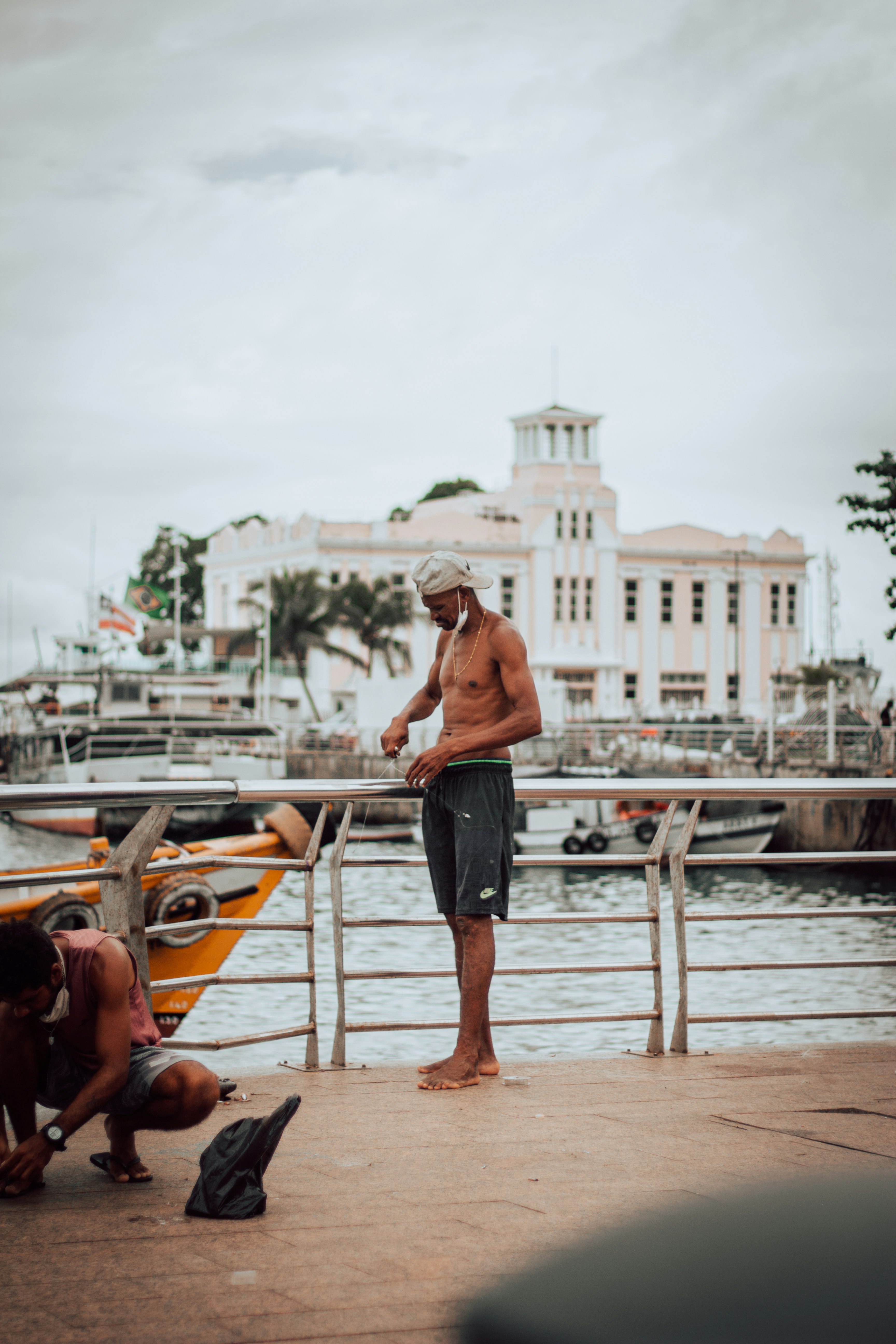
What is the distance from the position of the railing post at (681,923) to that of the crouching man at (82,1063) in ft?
7.27

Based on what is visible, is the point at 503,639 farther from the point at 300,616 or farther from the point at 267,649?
the point at 300,616

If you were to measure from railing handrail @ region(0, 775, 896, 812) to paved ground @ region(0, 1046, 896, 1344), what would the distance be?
3.14 feet

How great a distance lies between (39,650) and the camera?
59281 mm

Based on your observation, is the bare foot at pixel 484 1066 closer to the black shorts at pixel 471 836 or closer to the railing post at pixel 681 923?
the black shorts at pixel 471 836

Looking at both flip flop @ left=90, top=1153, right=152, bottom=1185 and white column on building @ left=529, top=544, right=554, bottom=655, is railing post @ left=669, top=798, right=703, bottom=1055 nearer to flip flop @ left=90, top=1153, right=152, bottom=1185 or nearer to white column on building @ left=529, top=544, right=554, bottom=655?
flip flop @ left=90, top=1153, right=152, bottom=1185

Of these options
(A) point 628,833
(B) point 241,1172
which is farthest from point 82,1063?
(A) point 628,833

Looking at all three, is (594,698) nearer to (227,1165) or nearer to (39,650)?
(39,650)

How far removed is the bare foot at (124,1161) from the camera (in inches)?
124

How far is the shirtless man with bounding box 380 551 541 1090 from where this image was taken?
420 centimetres

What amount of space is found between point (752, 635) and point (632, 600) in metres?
7.55

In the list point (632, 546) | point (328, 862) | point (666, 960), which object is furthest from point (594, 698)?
point (328, 862)

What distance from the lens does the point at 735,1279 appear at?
141 cm

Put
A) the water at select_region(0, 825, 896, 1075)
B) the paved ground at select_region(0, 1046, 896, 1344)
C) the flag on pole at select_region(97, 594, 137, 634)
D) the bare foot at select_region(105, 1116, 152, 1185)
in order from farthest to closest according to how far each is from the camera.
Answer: the flag on pole at select_region(97, 594, 137, 634) < the water at select_region(0, 825, 896, 1075) < the bare foot at select_region(105, 1116, 152, 1185) < the paved ground at select_region(0, 1046, 896, 1344)

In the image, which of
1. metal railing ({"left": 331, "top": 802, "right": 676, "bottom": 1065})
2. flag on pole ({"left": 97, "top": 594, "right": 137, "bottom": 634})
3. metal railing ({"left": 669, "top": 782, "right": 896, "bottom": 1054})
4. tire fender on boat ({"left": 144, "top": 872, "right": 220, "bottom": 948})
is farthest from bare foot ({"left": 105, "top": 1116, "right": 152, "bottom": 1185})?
flag on pole ({"left": 97, "top": 594, "right": 137, "bottom": 634})
